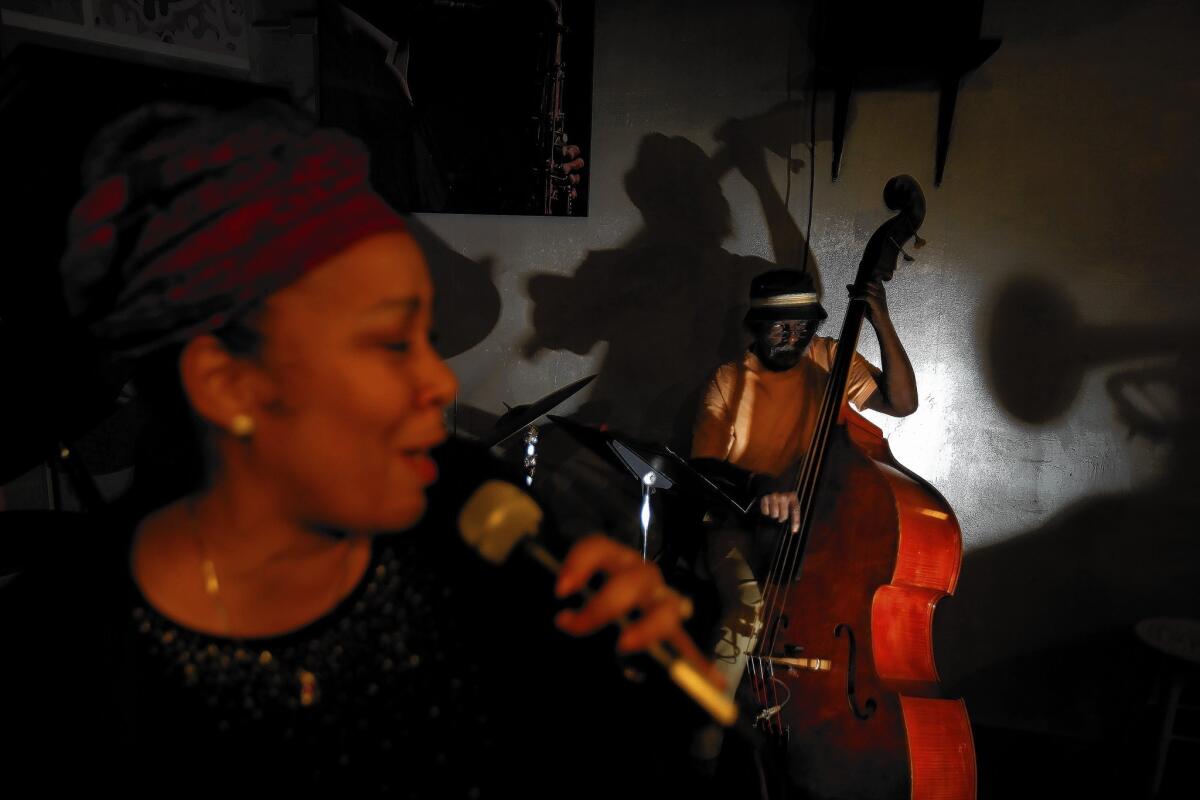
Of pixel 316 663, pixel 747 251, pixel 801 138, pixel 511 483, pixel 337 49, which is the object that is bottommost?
pixel 316 663

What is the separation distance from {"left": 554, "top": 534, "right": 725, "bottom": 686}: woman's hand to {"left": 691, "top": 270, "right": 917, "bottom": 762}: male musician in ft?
3.77

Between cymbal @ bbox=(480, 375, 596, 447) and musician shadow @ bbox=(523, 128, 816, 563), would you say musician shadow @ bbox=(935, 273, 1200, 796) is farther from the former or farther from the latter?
cymbal @ bbox=(480, 375, 596, 447)

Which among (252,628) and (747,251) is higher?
(747,251)

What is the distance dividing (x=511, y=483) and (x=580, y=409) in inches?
69.8

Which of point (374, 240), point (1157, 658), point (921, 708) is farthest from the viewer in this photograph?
point (1157, 658)

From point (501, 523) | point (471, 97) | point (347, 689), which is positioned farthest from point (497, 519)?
point (471, 97)

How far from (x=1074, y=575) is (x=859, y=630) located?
1.29 meters

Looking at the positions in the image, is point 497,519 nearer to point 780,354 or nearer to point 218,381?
point 218,381

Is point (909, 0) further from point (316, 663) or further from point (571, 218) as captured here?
point (316, 663)

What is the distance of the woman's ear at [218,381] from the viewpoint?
0.52 metres

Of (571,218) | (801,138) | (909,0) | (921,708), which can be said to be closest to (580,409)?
(571,218)

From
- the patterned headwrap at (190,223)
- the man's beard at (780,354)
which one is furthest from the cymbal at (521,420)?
the patterned headwrap at (190,223)

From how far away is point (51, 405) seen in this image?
691mm

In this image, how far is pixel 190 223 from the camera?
47cm
